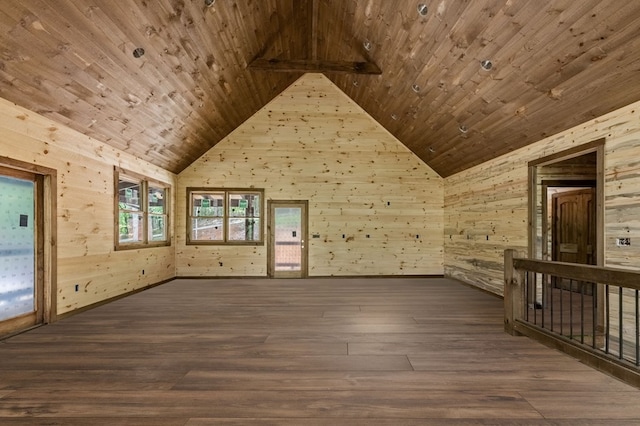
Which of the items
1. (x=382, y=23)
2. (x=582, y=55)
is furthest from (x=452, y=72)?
(x=582, y=55)

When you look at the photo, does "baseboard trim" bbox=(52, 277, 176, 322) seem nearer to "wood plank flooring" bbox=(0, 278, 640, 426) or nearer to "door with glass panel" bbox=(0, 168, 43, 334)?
"wood plank flooring" bbox=(0, 278, 640, 426)

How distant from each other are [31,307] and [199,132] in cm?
409

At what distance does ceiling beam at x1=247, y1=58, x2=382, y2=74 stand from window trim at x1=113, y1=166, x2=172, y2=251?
3.02 m

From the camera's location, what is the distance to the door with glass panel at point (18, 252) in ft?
12.0

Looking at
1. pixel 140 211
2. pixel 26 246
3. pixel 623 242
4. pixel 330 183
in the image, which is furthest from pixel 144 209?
pixel 623 242

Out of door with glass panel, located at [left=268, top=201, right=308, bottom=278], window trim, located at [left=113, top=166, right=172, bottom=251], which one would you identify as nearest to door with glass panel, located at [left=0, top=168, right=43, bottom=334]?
window trim, located at [left=113, top=166, right=172, bottom=251]

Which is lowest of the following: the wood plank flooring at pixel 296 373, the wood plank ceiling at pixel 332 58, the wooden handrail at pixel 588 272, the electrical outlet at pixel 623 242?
the wood plank flooring at pixel 296 373

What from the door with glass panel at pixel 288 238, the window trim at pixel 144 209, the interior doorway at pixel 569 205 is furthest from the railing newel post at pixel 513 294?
the window trim at pixel 144 209

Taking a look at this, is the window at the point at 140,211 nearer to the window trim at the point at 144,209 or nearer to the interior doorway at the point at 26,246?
the window trim at the point at 144,209

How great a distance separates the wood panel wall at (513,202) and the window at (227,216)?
4.69m

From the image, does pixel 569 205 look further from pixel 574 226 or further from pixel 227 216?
pixel 227 216

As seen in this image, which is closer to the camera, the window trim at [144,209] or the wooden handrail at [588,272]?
the wooden handrail at [588,272]

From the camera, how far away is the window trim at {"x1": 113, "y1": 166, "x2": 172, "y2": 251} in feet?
18.3

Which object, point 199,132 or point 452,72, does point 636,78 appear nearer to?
point 452,72
